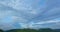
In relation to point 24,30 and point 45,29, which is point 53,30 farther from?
point 24,30

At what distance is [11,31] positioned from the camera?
35.8ft

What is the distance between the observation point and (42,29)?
11.3 metres

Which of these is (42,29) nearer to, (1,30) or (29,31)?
(29,31)

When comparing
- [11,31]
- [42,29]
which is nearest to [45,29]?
[42,29]

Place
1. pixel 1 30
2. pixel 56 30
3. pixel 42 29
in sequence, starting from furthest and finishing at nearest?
pixel 1 30 → pixel 42 29 → pixel 56 30

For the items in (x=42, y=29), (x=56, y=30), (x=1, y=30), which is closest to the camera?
(x=56, y=30)

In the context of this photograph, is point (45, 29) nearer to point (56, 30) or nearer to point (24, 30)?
point (56, 30)

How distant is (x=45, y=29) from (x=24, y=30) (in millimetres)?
1688

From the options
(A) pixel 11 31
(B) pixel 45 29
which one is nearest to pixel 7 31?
(A) pixel 11 31

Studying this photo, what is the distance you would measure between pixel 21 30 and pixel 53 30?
8.57ft

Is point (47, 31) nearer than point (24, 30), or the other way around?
point (47, 31)

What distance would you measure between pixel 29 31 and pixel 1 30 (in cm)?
274

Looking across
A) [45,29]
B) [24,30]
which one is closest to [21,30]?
[24,30]

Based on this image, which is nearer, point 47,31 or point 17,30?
point 47,31
